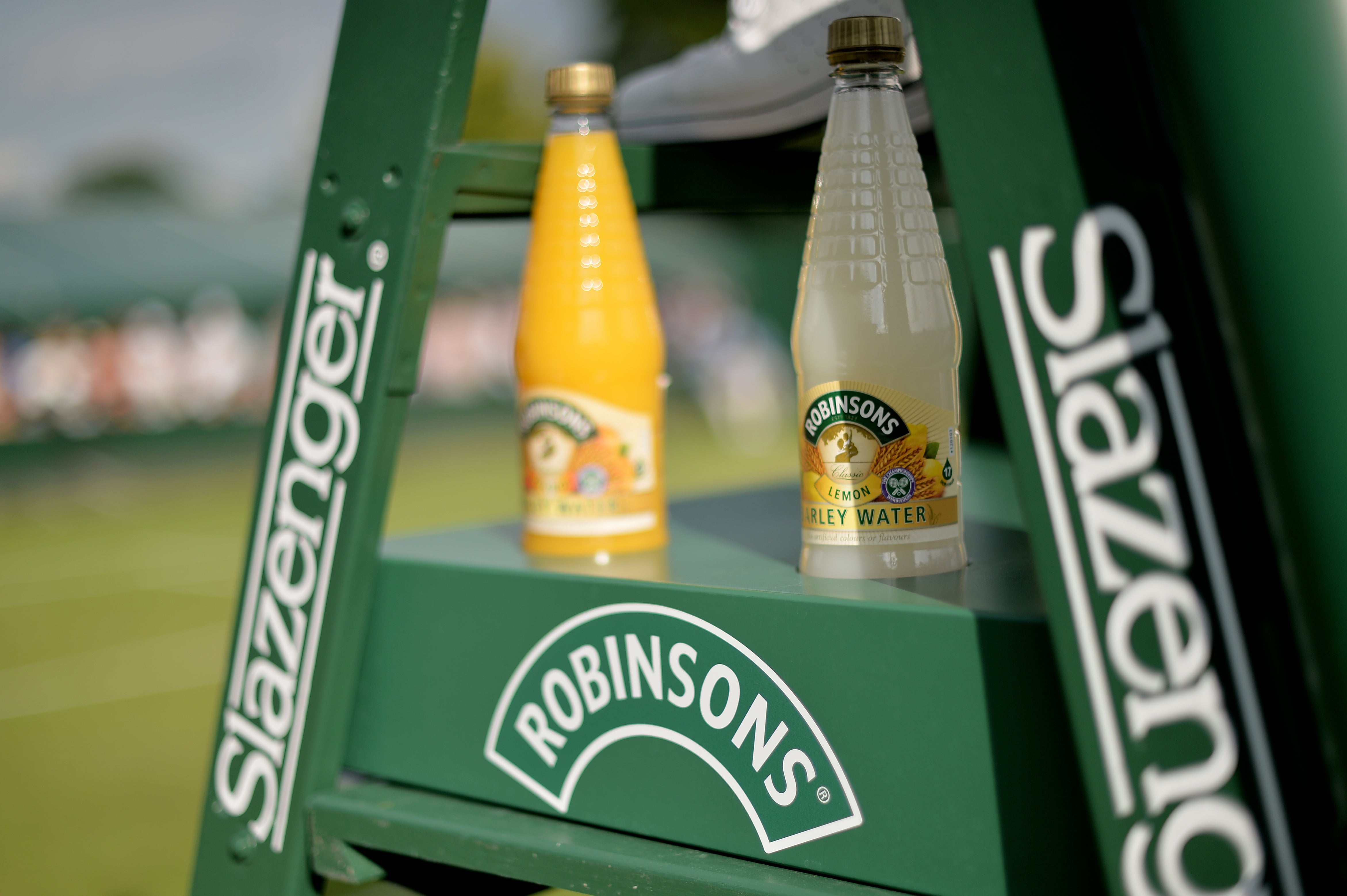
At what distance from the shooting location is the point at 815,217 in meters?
1.27

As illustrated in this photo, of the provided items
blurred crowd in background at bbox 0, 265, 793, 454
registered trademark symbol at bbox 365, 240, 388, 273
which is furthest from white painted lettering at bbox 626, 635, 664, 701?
blurred crowd in background at bbox 0, 265, 793, 454

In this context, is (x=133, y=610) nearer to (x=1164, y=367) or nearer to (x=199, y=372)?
(x=199, y=372)

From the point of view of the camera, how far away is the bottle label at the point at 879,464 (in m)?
1.19

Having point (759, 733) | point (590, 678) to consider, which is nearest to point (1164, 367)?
point (759, 733)

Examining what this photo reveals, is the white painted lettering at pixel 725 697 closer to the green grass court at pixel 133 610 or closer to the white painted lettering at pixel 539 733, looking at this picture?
the white painted lettering at pixel 539 733

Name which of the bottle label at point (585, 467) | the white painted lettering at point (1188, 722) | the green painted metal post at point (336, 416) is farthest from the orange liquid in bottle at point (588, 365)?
the white painted lettering at point (1188, 722)

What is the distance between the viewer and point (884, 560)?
121 centimetres

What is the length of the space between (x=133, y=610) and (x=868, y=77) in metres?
6.25

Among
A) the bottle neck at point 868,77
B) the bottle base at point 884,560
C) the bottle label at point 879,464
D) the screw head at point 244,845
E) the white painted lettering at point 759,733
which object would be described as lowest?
the screw head at point 244,845

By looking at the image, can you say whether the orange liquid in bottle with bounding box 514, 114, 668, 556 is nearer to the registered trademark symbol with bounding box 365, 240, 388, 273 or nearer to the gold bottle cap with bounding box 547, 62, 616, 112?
the gold bottle cap with bounding box 547, 62, 616, 112

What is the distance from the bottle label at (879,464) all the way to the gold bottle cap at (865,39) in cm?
32

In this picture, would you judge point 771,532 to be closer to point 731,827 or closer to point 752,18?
point 731,827

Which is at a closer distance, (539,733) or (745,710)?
(745,710)

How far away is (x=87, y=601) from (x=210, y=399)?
238 inches
